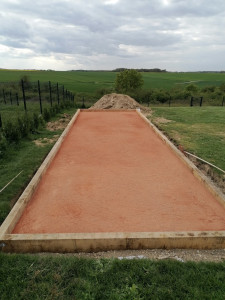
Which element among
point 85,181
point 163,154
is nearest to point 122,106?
point 163,154

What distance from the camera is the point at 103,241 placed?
10.4 feet

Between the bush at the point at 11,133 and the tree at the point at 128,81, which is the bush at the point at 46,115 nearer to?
the bush at the point at 11,133

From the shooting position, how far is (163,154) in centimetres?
711

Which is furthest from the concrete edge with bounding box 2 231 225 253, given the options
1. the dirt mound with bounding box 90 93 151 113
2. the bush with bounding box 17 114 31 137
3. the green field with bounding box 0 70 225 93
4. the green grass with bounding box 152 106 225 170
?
the green field with bounding box 0 70 225 93

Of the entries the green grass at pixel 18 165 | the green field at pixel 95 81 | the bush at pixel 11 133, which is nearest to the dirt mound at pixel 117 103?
the green grass at pixel 18 165

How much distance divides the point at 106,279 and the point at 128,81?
3861 cm

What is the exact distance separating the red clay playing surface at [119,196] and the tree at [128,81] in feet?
109

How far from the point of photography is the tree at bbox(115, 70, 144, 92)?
38625 mm

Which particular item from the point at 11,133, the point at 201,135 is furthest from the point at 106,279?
the point at 201,135

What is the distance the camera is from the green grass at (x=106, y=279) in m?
2.41

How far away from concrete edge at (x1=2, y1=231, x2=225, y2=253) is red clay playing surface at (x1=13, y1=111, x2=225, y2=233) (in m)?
0.32

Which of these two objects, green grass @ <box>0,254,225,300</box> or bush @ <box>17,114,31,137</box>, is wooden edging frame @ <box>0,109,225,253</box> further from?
bush @ <box>17,114,31,137</box>

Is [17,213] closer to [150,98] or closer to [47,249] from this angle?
[47,249]

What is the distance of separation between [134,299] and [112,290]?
0.28 m
